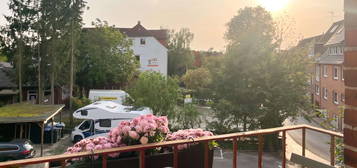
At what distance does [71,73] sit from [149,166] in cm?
2344

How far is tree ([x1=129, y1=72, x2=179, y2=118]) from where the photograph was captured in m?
19.0

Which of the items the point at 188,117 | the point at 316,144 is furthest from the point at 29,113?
the point at 316,144

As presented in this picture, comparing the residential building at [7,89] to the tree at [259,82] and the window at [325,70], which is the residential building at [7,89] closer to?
the tree at [259,82]

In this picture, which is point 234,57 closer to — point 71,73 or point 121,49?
point 71,73

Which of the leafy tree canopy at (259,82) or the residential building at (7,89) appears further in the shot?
the residential building at (7,89)

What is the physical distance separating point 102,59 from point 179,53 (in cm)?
2204

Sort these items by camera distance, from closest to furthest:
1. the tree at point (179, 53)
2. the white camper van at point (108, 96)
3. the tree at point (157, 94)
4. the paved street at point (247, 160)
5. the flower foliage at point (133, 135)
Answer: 1. the flower foliage at point (133, 135)
2. the paved street at point (247, 160)
3. the tree at point (157, 94)
4. the white camper van at point (108, 96)
5. the tree at point (179, 53)

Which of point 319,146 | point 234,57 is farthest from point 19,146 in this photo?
point 319,146

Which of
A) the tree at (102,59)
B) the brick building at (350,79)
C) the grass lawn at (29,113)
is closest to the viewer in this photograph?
the brick building at (350,79)

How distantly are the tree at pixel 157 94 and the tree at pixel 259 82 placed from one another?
3243mm

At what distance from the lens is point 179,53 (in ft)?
163

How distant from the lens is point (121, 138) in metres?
2.95

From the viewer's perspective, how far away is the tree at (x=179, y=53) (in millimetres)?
48969

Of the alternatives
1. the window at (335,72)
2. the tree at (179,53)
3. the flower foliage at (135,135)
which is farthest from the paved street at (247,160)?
the tree at (179,53)
